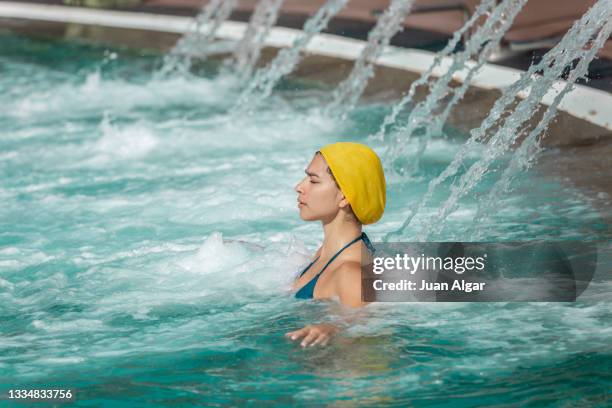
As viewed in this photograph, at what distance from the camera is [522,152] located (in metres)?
7.87

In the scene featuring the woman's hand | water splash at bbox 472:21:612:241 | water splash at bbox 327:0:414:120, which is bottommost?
the woman's hand

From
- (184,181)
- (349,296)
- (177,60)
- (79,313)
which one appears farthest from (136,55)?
(349,296)

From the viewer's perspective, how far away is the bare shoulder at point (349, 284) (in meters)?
5.34

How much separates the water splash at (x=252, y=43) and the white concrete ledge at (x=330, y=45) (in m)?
0.20

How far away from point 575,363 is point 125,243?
10.5ft

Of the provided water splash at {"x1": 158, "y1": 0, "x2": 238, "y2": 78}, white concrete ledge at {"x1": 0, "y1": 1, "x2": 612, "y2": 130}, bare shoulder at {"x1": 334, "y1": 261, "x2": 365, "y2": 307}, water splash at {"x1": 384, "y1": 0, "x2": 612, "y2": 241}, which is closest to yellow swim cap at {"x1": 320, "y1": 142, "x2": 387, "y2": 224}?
bare shoulder at {"x1": 334, "y1": 261, "x2": 365, "y2": 307}

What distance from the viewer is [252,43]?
12.3 meters

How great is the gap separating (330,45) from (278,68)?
101cm

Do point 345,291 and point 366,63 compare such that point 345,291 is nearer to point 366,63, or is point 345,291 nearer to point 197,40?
point 366,63

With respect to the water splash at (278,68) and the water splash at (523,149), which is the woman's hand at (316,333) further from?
the water splash at (278,68)

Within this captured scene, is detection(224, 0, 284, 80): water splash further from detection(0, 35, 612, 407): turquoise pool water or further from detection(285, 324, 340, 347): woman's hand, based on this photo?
detection(285, 324, 340, 347): woman's hand

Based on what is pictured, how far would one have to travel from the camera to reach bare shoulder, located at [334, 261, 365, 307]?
17.5ft

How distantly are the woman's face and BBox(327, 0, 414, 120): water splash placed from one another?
4.47 m

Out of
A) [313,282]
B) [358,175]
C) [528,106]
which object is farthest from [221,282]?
[528,106]
